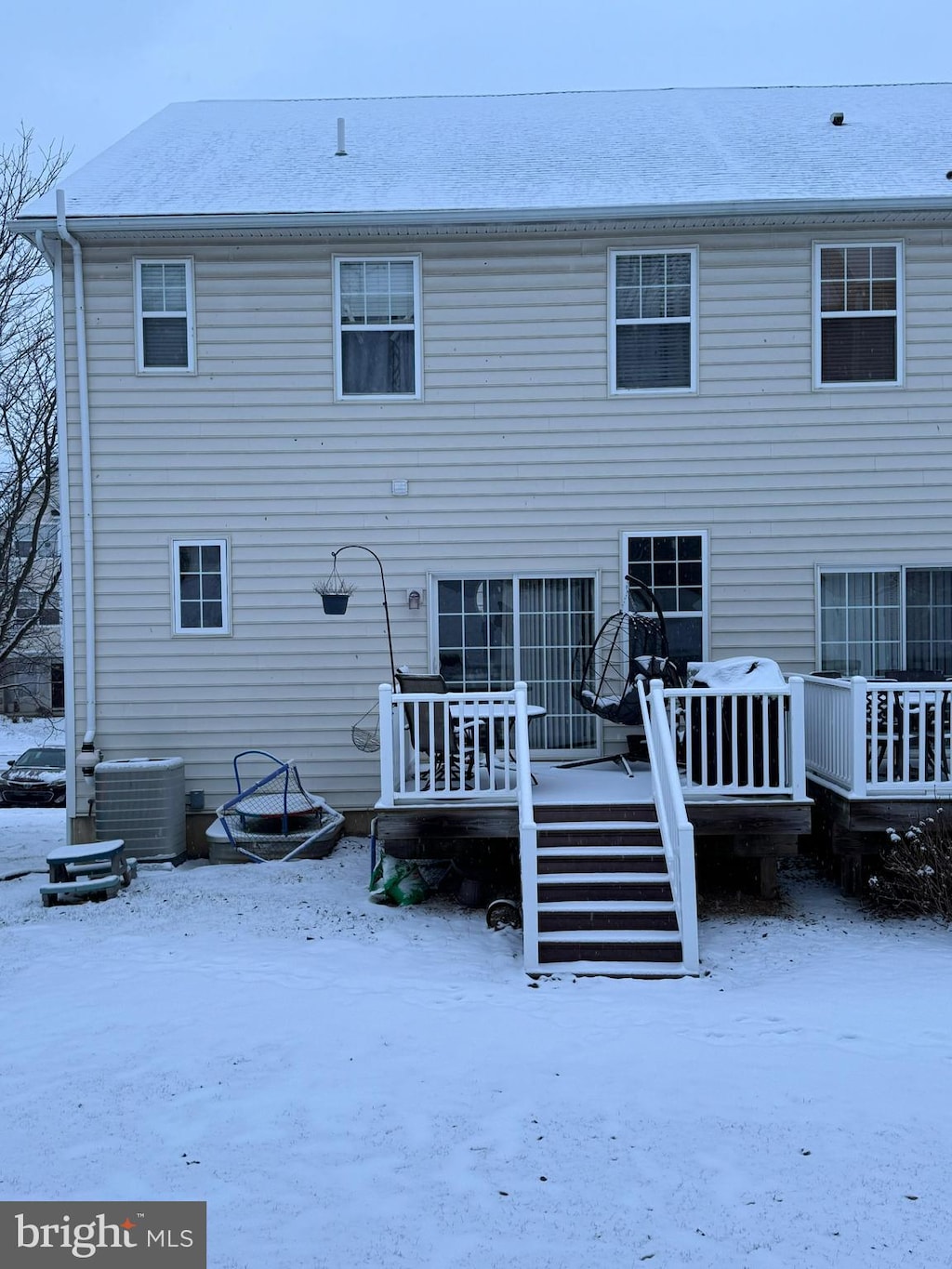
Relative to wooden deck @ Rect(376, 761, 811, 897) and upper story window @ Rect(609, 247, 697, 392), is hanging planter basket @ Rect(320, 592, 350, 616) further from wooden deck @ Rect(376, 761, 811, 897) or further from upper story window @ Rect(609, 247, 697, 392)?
upper story window @ Rect(609, 247, 697, 392)

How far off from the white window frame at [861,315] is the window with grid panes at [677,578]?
1.86 meters

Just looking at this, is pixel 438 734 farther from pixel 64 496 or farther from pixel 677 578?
pixel 64 496

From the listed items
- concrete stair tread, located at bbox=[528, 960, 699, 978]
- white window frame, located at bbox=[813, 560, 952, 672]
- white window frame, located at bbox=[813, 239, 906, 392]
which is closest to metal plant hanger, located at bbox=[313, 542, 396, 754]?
concrete stair tread, located at bbox=[528, 960, 699, 978]

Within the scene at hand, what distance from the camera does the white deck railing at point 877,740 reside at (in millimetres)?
7430

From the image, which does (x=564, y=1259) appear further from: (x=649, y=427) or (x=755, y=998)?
(x=649, y=427)

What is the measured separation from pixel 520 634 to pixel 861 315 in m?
4.25

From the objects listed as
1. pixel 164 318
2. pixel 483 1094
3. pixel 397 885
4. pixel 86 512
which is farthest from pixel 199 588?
pixel 483 1094

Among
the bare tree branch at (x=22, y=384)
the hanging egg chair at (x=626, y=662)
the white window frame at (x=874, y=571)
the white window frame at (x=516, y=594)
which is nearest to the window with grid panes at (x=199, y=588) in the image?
the white window frame at (x=516, y=594)

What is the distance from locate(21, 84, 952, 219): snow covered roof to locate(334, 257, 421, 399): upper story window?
1.95ft

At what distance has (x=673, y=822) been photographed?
696 cm

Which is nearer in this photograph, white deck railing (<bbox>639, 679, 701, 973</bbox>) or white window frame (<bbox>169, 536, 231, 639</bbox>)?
white deck railing (<bbox>639, 679, 701, 973</bbox>)

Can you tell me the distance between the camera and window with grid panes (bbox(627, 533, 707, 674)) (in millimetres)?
9586

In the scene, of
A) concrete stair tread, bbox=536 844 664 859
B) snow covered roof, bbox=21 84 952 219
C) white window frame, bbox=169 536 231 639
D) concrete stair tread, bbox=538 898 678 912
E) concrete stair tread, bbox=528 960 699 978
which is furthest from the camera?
white window frame, bbox=169 536 231 639

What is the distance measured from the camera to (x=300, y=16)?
417 feet
